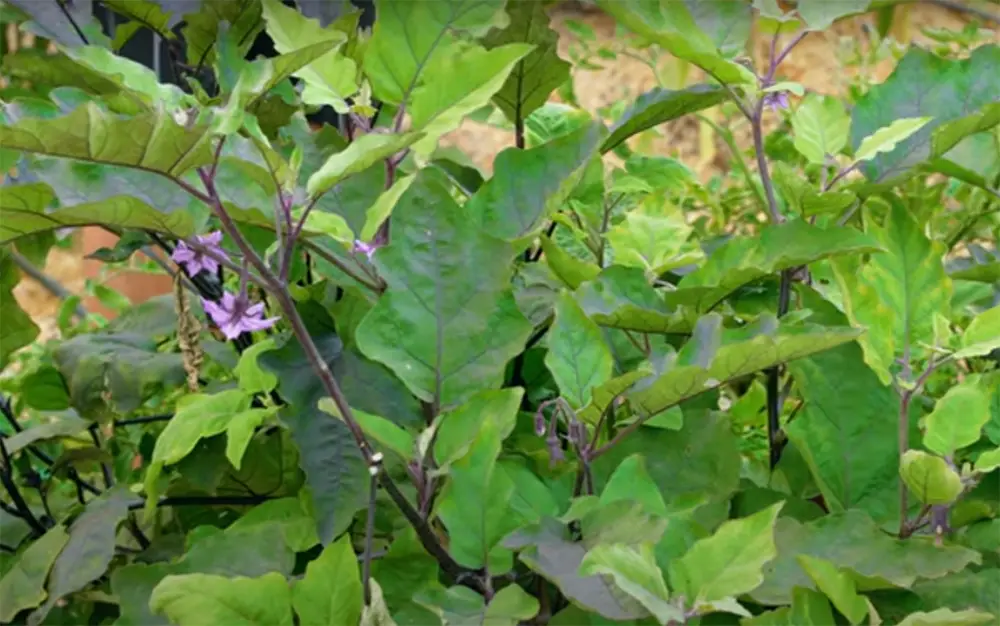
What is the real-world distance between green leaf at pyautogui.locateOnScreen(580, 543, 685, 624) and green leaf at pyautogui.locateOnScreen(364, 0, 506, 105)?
21 centimetres

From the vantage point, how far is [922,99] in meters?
0.53

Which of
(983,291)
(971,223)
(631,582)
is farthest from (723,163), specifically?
(631,582)

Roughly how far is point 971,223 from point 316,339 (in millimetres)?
427

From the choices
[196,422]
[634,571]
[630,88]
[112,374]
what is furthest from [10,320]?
[630,88]

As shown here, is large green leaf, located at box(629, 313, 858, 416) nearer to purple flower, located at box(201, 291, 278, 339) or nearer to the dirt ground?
purple flower, located at box(201, 291, 278, 339)

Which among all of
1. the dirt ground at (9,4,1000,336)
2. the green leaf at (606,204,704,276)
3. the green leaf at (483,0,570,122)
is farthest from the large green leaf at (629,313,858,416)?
the dirt ground at (9,4,1000,336)

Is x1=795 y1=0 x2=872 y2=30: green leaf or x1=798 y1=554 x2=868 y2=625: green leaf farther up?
x1=795 y1=0 x2=872 y2=30: green leaf

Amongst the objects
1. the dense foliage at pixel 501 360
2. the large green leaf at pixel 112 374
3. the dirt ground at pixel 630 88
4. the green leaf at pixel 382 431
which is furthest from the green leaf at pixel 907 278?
the dirt ground at pixel 630 88

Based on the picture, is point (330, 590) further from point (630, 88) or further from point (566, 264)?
point (630, 88)

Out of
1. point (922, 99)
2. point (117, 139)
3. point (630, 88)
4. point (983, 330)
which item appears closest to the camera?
point (117, 139)

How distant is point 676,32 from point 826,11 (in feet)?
0.34

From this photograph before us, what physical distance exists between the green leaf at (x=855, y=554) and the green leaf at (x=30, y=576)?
34 cm

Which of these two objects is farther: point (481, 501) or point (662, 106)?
point (662, 106)

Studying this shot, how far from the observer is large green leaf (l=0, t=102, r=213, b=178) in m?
0.31
